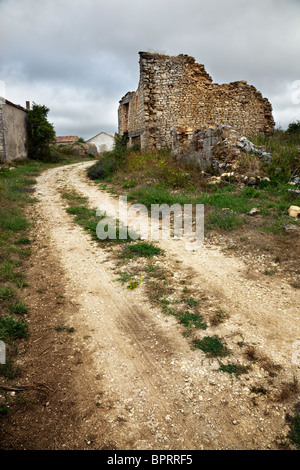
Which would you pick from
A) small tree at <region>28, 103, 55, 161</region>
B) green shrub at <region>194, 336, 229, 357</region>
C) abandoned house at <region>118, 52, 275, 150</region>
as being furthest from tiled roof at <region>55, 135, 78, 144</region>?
green shrub at <region>194, 336, 229, 357</region>

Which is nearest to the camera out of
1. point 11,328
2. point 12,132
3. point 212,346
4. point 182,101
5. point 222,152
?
point 212,346

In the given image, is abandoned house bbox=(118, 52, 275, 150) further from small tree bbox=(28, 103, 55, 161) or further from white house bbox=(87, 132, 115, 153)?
white house bbox=(87, 132, 115, 153)

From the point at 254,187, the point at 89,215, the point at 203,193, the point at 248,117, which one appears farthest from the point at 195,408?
the point at 248,117

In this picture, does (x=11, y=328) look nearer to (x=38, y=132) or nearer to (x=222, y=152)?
(x=222, y=152)

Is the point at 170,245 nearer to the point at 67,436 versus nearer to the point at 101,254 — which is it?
the point at 101,254

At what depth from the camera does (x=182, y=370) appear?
2.65 m

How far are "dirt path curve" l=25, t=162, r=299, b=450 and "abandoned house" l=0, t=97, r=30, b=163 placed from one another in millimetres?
14096

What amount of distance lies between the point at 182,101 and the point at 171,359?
45.3 ft

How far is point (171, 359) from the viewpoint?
279 cm

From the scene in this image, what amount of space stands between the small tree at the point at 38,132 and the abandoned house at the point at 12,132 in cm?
53

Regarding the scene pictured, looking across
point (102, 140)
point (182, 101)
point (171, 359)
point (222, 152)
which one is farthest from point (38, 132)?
point (102, 140)

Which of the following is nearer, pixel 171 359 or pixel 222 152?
pixel 171 359

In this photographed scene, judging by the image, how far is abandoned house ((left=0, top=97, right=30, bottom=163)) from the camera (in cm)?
1549

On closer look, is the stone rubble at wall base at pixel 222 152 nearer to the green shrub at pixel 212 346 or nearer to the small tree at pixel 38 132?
the green shrub at pixel 212 346
